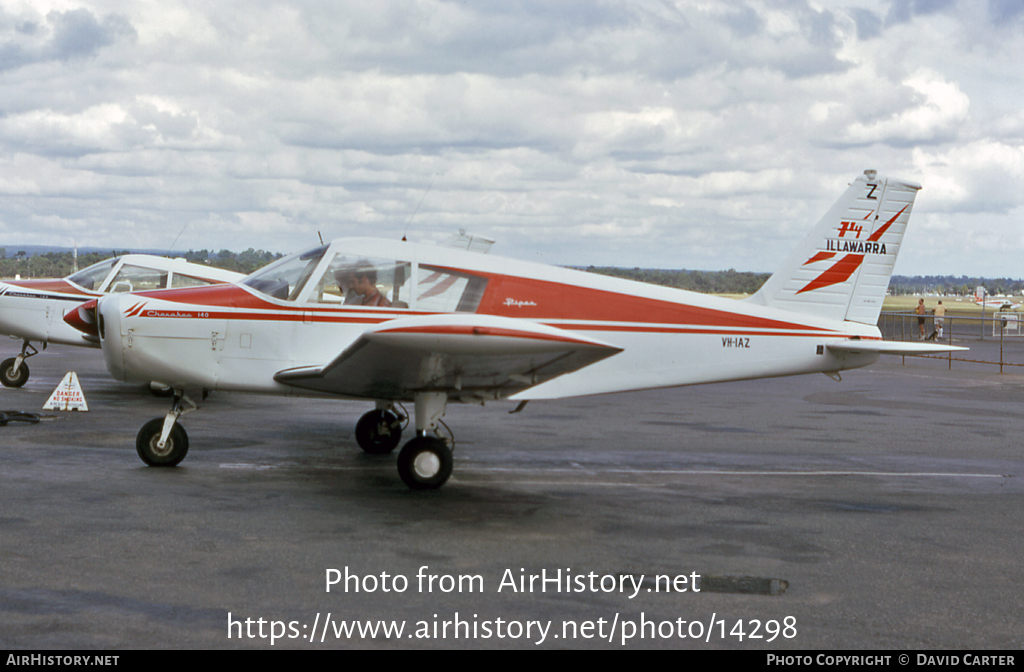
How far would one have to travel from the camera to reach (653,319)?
8.99 meters

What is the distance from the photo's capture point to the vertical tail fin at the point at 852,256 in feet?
32.1

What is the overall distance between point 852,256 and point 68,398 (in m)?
10.5

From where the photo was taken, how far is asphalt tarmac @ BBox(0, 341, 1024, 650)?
15.9 ft

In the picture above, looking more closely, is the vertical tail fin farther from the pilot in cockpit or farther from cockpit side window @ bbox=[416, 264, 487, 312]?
the pilot in cockpit

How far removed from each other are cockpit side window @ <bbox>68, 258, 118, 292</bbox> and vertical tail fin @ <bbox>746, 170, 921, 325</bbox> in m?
11.6

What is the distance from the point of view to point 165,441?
29.0ft

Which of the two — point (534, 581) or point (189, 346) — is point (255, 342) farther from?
point (534, 581)

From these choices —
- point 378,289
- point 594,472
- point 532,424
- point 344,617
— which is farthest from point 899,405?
point 344,617

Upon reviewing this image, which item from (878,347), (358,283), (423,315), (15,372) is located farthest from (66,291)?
(878,347)

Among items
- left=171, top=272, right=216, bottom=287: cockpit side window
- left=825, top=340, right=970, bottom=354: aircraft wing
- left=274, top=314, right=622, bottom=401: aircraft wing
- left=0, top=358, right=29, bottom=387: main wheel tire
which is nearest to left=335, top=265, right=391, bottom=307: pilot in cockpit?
left=274, top=314, right=622, bottom=401: aircraft wing

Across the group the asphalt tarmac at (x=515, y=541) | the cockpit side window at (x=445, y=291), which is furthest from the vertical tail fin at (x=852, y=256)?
the cockpit side window at (x=445, y=291)

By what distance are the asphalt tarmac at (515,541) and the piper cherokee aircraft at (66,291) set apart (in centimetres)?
381

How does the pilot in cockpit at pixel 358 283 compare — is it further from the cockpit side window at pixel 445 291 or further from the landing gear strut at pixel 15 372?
the landing gear strut at pixel 15 372

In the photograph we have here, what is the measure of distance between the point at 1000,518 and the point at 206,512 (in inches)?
252
